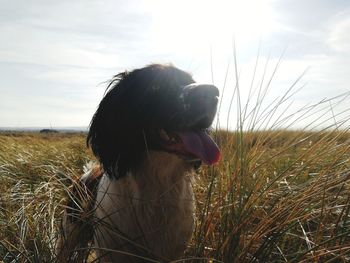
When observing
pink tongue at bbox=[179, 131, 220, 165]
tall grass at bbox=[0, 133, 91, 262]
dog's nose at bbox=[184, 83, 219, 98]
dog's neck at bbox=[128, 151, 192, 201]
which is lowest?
tall grass at bbox=[0, 133, 91, 262]

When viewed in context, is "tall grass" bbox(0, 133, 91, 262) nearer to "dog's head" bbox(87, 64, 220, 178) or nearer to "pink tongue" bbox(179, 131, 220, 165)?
"dog's head" bbox(87, 64, 220, 178)

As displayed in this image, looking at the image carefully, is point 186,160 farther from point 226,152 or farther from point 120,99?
point 120,99

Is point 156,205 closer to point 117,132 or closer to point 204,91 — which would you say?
point 117,132

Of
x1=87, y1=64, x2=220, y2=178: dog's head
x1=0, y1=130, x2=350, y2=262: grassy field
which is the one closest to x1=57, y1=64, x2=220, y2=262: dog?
x1=87, y1=64, x2=220, y2=178: dog's head

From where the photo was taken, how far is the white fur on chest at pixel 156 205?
267cm

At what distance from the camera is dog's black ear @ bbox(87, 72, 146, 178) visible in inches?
112

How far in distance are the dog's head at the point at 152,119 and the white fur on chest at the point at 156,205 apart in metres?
0.09

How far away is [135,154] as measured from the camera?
9.36ft

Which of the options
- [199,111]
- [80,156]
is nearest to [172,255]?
[199,111]

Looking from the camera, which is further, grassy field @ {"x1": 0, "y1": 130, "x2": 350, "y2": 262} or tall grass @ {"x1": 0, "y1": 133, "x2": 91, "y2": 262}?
tall grass @ {"x1": 0, "y1": 133, "x2": 91, "y2": 262}

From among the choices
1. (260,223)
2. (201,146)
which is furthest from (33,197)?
(260,223)

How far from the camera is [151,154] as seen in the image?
2.84 meters

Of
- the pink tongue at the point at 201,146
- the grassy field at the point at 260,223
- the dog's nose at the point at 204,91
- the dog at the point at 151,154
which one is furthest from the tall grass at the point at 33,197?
the dog's nose at the point at 204,91

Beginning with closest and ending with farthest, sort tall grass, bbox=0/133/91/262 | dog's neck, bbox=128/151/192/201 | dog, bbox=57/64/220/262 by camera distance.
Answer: tall grass, bbox=0/133/91/262 → dog, bbox=57/64/220/262 → dog's neck, bbox=128/151/192/201
